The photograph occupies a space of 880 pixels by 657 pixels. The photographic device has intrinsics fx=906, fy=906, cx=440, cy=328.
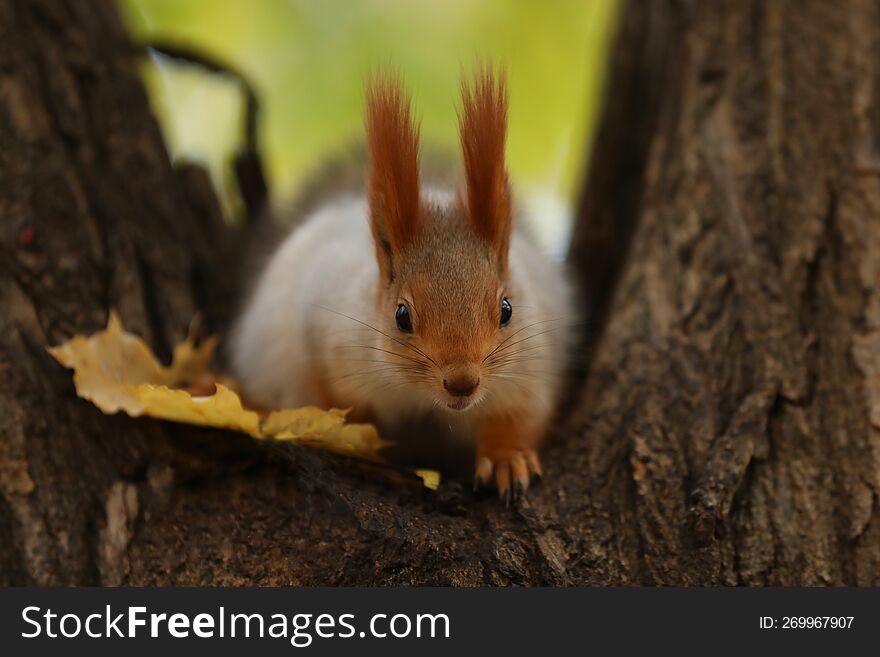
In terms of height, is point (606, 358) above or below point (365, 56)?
below

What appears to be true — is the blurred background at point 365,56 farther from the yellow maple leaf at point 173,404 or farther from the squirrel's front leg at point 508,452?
the yellow maple leaf at point 173,404

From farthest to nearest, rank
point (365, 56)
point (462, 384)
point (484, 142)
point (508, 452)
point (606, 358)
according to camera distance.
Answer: point (365, 56)
point (606, 358)
point (508, 452)
point (484, 142)
point (462, 384)

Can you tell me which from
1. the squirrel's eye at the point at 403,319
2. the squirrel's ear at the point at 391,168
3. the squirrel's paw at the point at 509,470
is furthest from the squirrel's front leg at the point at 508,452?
the squirrel's ear at the point at 391,168

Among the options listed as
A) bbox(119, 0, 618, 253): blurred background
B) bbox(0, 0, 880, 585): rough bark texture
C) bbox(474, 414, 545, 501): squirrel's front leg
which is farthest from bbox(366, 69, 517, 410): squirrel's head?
bbox(119, 0, 618, 253): blurred background

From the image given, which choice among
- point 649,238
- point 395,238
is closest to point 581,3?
point 649,238

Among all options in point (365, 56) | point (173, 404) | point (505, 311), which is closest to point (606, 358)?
point (505, 311)

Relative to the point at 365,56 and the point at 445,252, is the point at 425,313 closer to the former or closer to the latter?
the point at 445,252
